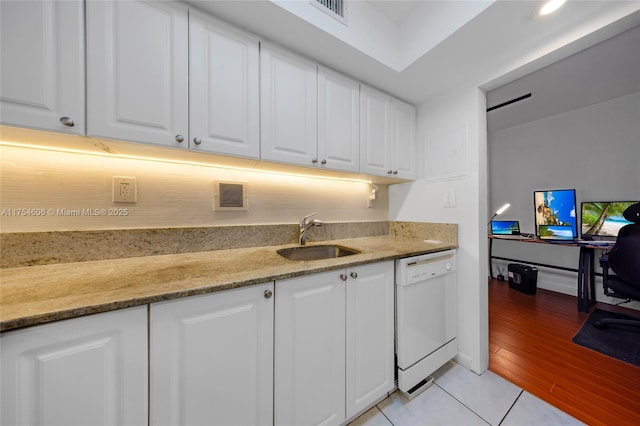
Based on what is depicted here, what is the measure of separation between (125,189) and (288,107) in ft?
3.09

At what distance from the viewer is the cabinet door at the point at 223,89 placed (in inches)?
39.1

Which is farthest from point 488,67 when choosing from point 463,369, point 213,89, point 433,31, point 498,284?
point 498,284

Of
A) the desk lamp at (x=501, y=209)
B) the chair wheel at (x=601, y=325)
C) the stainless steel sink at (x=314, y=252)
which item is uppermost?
the desk lamp at (x=501, y=209)

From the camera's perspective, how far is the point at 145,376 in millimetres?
672

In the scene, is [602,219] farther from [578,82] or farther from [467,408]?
[467,408]

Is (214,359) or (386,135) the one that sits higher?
(386,135)

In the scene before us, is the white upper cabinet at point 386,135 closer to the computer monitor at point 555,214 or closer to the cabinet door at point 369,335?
the cabinet door at point 369,335

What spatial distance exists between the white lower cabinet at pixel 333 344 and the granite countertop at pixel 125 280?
10 cm

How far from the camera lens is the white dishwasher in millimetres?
1240

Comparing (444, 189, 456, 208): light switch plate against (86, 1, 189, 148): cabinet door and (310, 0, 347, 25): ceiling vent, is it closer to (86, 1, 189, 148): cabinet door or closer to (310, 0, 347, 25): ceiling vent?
(310, 0, 347, 25): ceiling vent

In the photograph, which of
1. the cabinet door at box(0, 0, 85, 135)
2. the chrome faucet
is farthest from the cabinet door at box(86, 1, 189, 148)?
the chrome faucet

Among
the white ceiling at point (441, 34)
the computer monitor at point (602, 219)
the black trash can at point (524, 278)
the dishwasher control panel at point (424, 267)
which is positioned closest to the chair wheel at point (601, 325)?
the black trash can at point (524, 278)

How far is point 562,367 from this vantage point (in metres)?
1.52

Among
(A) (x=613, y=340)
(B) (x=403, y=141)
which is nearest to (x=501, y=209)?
(A) (x=613, y=340)
